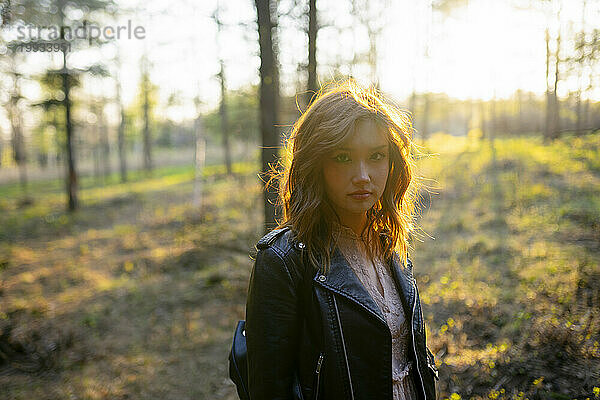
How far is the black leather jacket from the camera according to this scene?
58.7 inches

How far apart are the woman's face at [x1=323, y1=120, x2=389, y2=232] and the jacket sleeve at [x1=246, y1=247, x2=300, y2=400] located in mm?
392

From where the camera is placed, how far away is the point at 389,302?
5.95ft

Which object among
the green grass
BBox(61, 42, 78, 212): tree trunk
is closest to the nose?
the green grass

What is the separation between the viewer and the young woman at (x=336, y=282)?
4.95 feet

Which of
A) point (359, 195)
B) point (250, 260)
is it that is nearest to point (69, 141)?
point (250, 260)

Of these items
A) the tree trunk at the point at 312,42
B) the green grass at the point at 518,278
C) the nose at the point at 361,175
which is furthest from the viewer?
the tree trunk at the point at 312,42

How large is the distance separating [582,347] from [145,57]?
98.2 feet

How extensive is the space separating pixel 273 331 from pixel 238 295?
21.6 feet

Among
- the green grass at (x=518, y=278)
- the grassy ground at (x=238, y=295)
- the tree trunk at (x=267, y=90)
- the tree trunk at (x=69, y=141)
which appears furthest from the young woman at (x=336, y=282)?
the tree trunk at (x=69, y=141)

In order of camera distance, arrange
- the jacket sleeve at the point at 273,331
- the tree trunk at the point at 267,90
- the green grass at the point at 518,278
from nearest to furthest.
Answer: the jacket sleeve at the point at 273,331, the green grass at the point at 518,278, the tree trunk at the point at 267,90

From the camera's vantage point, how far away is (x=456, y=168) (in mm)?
18562

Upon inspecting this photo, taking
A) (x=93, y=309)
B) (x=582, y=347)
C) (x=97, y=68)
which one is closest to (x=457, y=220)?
(x=582, y=347)

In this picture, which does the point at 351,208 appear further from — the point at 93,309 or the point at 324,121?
the point at 93,309

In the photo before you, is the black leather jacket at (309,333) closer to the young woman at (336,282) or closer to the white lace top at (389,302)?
the young woman at (336,282)
